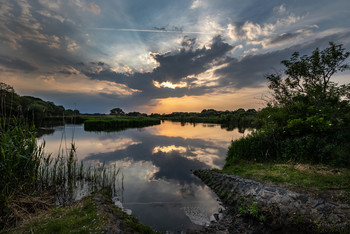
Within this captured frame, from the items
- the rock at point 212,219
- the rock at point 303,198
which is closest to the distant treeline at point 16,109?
the rock at point 212,219

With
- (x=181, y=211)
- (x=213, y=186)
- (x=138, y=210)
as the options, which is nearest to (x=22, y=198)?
(x=138, y=210)

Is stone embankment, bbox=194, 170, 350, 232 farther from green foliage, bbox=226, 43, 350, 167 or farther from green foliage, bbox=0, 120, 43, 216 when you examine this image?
green foliage, bbox=0, 120, 43, 216

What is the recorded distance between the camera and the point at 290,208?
467cm

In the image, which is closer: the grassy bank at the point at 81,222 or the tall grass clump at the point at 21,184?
the grassy bank at the point at 81,222

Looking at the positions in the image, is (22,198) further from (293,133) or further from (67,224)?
(293,133)

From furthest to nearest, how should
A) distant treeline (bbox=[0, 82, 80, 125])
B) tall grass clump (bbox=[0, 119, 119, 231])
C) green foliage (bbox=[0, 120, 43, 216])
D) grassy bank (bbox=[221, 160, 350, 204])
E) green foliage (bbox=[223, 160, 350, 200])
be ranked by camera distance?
distant treeline (bbox=[0, 82, 80, 125]), green foliage (bbox=[223, 160, 350, 200]), grassy bank (bbox=[221, 160, 350, 204]), green foliage (bbox=[0, 120, 43, 216]), tall grass clump (bbox=[0, 119, 119, 231])

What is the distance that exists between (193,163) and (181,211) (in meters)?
7.11

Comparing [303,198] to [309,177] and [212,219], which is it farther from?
[212,219]

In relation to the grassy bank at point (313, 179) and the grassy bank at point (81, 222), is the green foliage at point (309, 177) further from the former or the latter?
the grassy bank at point (81, 222)

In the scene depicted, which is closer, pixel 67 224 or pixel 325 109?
pixel 67 224

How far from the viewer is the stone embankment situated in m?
3.98

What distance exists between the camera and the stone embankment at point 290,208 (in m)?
3.98

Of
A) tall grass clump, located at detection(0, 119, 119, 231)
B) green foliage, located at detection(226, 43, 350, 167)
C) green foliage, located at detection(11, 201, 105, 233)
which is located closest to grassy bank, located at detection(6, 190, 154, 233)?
green foliage, located at detection(11, 201, 105, 233)

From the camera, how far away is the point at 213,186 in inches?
329
